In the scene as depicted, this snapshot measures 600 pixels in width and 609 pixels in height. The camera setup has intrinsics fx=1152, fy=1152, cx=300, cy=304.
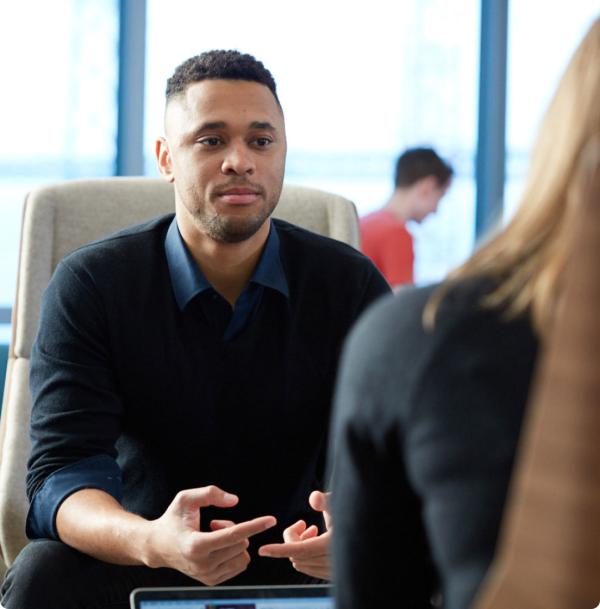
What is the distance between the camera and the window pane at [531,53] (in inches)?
191

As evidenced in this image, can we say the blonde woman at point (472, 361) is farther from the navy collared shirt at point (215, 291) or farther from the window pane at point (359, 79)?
the window pane at point (359, 79)

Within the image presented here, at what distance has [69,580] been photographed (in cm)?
150

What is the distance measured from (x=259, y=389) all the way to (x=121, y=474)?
24 cm

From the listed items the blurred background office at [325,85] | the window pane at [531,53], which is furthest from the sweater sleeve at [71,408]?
the window pane at [531,53]

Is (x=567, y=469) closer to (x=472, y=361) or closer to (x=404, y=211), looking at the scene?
(x=472, y=361)

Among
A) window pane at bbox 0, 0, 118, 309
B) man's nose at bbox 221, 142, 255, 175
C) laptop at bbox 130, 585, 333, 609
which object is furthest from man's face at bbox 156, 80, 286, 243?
window pane at bbox 0, 0, 118, 309

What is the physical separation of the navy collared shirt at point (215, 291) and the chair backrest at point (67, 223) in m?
0.20

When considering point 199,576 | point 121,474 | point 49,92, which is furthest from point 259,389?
point 49,92

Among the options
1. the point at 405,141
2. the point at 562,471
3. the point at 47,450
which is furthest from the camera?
the point at 405,141

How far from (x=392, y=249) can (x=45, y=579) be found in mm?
2899

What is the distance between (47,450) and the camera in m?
1.61

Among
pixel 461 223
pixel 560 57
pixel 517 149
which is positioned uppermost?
pixel 560 57

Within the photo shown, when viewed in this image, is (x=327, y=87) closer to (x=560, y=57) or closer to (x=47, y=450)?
(x=560, y=57)

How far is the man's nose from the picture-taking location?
1735 mm
